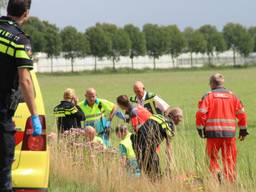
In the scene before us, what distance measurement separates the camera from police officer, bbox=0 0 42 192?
5160mm

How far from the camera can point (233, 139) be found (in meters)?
9.73

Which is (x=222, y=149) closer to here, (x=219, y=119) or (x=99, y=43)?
(x=219, y=119)

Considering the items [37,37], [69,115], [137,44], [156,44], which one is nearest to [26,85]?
[69,115]

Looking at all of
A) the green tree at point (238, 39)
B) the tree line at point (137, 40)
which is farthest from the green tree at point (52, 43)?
the green tree at point (238, 39)

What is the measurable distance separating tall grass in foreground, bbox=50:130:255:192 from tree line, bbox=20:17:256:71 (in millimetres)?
101618

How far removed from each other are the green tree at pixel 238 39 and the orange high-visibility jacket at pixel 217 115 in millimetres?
127720

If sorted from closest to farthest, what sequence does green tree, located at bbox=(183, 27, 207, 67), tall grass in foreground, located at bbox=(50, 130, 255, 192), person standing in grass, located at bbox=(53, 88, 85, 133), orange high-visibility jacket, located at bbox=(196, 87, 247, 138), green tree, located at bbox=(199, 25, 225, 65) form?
tall grass in foreground, located at bbox=(50, 130, 255, 192) → orange high-visibility jacket, located at bbox=(196, 87, 247, 138) → person standing in grass, located at bbox=(53, 88, 85, 133) → green tree, located at bbox=(183, 27, 207, 67) → green tree, located at bbox=(199, 25, 225, 65)

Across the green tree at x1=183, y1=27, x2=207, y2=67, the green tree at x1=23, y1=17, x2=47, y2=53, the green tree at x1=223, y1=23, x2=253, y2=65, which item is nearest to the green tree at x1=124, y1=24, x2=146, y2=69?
the green tree at x1=183, y1=27, x2=207, y2=67

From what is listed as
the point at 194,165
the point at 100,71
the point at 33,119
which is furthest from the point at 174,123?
the point at 100,71

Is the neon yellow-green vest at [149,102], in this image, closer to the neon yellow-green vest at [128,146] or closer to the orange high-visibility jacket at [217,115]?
the orange high-visibility jacket at [217,115]

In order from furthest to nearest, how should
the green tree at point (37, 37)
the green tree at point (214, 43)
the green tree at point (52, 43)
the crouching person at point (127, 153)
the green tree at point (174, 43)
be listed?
the green tree at point (214, 43) → the green tree at point (174, 43) → the green tree at point (52, 43) → the green tree at point (37, 37) → the crouching person at point (127, 153)

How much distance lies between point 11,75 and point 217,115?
497 cm

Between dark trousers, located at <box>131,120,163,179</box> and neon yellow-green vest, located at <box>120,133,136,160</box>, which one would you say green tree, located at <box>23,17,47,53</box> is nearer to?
neon yellow-green vest, located at <box>120,133,136,160</box>

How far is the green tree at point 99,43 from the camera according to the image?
4759 inches
